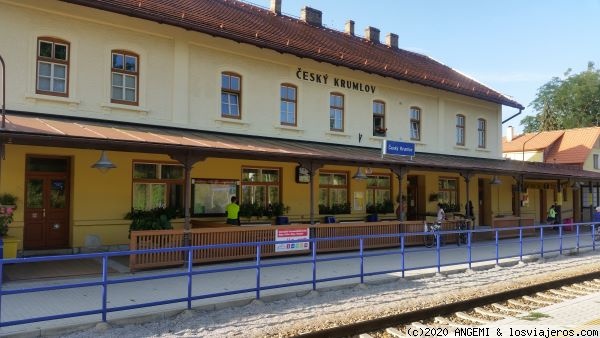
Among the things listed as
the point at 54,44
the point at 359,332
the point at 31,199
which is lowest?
the point at 359,332

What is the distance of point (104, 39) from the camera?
12.6 metres

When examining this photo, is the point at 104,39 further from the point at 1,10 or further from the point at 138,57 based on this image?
the point at 1,10

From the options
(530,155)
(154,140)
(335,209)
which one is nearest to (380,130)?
(335,209)

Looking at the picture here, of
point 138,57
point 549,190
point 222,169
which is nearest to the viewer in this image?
point 138,57

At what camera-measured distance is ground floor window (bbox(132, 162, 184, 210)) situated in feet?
43.7

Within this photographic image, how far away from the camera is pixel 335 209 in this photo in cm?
1756

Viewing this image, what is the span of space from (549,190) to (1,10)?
27.2 m

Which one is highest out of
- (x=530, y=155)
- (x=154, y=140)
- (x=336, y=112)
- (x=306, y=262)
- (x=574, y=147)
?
(x=574, y=147)

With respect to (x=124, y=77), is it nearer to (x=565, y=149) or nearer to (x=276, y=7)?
(x=276, y=7)

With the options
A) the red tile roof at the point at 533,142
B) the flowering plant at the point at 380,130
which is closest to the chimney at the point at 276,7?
the flowering plant at the point at 380,130

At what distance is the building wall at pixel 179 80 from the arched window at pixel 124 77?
0.15m

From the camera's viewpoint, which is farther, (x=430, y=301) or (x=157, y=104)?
(x=157, y=104)

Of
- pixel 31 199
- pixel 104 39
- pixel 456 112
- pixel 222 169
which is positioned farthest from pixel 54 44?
pixel 456 112

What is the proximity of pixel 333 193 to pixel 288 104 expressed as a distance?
3.55m
